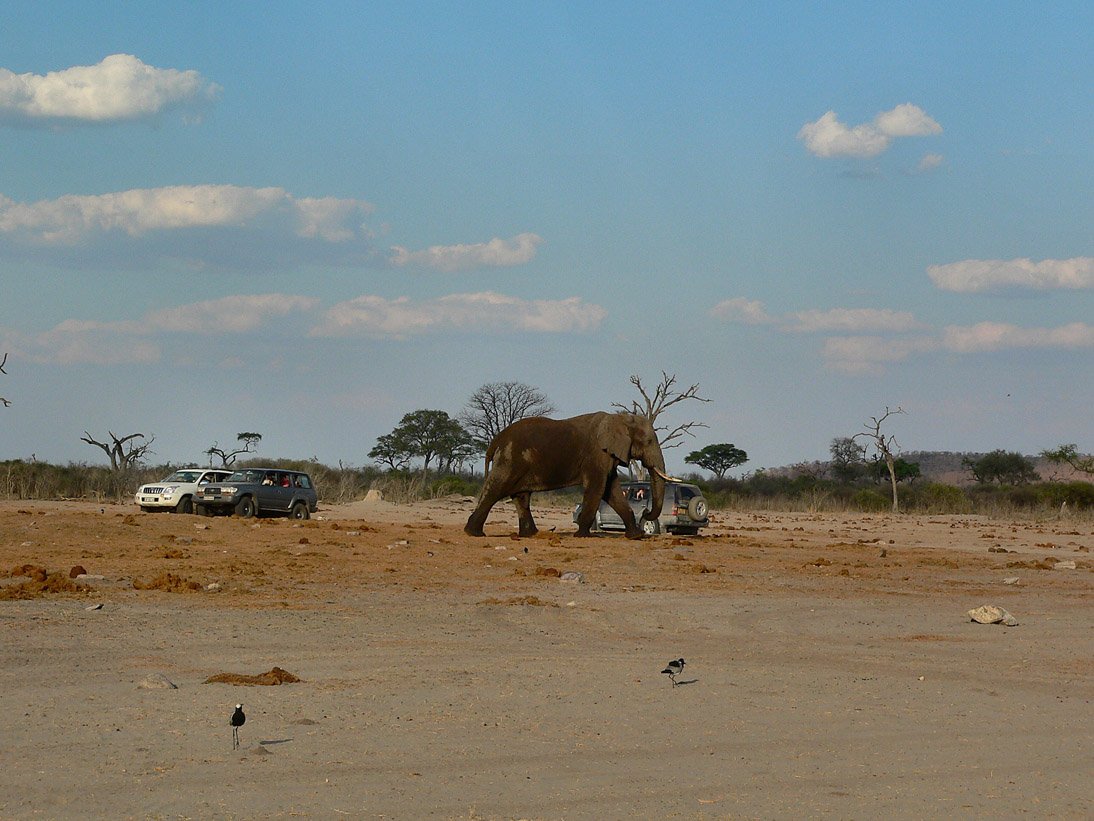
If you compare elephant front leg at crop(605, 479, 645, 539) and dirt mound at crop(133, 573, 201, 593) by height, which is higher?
elephant front leg at crop(605, 479, 645, 539)

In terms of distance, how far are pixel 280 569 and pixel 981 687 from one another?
11.6m

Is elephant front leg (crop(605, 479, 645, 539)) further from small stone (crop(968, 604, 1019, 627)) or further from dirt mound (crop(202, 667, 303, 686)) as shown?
dirt mound (crop(202, 667, 303, 686))

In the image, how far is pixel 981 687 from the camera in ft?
33.6

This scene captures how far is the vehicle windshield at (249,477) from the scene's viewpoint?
3447 cm

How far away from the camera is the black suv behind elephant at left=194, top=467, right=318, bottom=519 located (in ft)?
110

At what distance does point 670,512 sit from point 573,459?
392cm

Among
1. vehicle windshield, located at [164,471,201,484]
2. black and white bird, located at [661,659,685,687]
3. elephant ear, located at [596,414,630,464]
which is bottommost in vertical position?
black and white bird, located at [661,659,685,687]

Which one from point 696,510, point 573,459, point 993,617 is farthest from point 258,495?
point 993,617

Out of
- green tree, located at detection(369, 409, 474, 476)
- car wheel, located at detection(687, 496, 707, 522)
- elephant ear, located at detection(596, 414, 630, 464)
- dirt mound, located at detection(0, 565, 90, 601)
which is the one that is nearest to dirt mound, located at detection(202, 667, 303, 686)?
dirt mound, located at detection(0, 565, 90, 601)

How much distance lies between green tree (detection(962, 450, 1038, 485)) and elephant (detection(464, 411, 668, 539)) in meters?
63.9

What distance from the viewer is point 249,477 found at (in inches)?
1363

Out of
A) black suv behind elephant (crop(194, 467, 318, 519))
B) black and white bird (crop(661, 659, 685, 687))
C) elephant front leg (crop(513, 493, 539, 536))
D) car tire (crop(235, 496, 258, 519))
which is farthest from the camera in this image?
car tire (crop(235, 496, 258, 519))

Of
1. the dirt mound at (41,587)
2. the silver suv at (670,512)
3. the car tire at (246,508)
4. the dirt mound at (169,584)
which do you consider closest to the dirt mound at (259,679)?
the dirt mound at (41,587)

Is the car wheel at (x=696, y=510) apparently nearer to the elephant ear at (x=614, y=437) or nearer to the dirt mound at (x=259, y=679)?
the elephant ear at (x=614, y=437)
